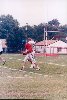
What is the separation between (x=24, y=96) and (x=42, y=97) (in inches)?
19.8

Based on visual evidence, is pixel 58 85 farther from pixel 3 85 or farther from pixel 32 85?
pixel 3 85

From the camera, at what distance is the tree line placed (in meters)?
85.4

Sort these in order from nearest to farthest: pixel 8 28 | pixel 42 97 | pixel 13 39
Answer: pixel 42 97 < pixel 13 39 < pixel 8 28

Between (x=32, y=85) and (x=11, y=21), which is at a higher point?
(x=11, y=21)

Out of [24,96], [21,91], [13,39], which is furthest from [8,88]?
[13,39]

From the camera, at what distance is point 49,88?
10914mm

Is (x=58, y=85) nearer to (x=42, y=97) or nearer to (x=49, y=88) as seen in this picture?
(x=49, y=88)

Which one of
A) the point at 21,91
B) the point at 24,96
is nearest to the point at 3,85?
the point at 21,91

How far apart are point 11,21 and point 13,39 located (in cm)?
1791

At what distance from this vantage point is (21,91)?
10227 mm

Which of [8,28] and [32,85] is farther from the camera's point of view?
[8,28]

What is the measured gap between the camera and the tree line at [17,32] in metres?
85.4

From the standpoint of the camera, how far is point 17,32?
3469 inches

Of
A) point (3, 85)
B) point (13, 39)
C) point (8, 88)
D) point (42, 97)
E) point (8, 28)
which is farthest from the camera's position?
point (8, 28)
